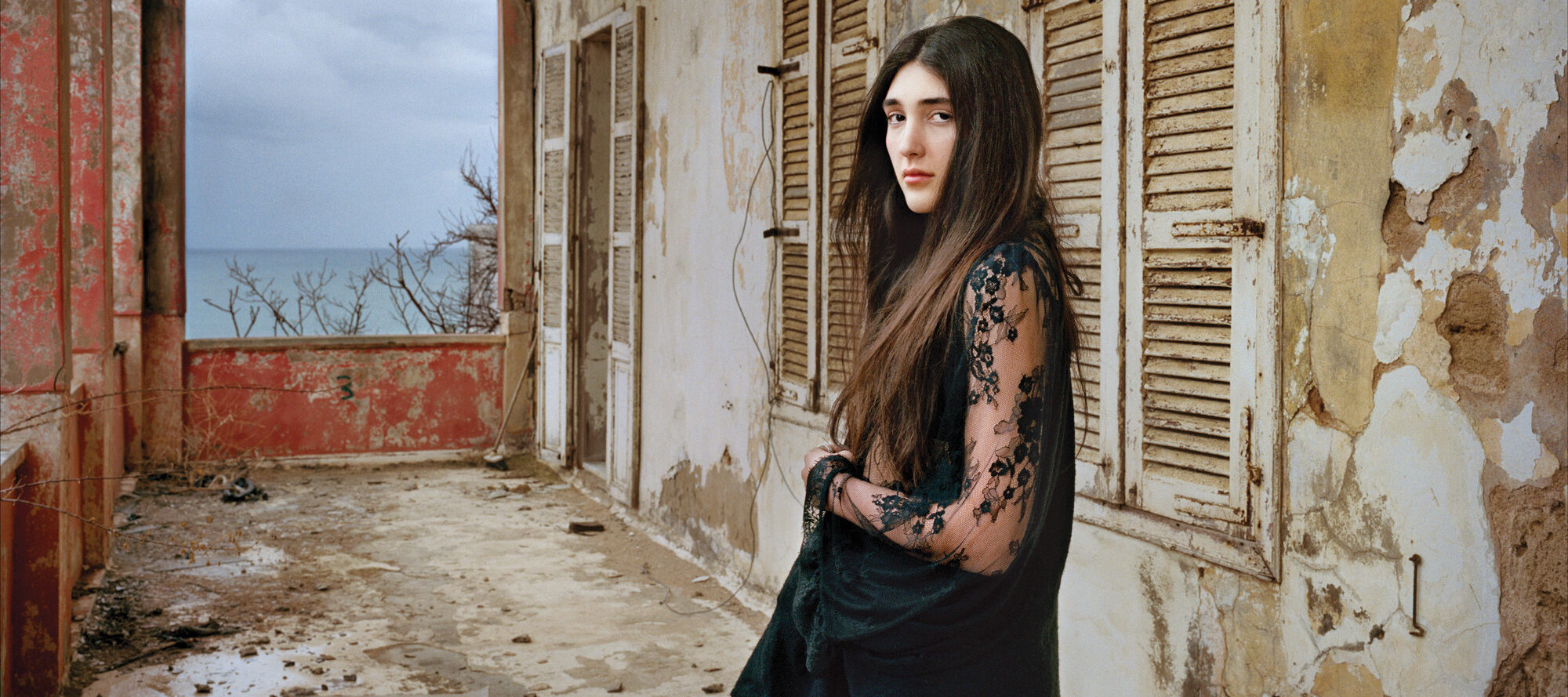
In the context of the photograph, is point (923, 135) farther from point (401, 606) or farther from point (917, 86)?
point (401, 606)

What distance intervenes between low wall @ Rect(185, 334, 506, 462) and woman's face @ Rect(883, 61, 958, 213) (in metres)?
7.10

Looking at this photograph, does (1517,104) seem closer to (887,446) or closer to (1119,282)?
(1119,282)

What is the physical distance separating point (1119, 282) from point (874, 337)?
153 centimetres

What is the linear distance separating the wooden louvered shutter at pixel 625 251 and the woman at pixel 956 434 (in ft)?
16.1

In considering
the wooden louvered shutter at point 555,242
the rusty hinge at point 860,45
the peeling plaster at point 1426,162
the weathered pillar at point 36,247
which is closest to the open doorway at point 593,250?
the wooden louvered shutter at point 555,242

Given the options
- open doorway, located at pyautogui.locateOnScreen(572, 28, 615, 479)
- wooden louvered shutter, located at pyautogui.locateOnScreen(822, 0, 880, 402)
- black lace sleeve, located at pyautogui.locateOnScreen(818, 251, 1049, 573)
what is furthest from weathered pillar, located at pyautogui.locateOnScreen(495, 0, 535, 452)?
black lace sleeve, located at pyautogui.locateOnScreen(818, 251, 1049, 573)

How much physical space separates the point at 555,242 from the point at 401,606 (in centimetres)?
344

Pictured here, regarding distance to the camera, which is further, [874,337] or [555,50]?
[555,50]

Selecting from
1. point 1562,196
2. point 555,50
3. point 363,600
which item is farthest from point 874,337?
point 555,50

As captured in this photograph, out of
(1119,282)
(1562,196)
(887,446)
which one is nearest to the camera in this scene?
(887,446)

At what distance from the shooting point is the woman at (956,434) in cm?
127

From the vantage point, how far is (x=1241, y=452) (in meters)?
2.53

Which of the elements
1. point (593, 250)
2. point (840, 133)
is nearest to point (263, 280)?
point (593, 250)

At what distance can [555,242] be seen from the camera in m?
7.74
